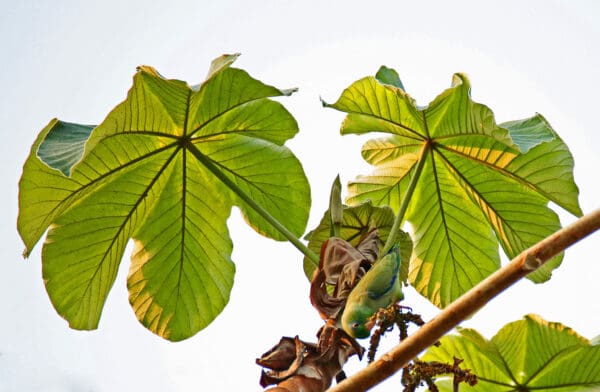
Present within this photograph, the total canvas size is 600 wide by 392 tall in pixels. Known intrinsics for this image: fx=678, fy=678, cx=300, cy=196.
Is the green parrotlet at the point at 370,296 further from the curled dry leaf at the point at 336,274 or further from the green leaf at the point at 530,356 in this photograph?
the green leaf at the point at 530,356

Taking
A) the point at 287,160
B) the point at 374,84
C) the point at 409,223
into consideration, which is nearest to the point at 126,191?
the point at 287,160

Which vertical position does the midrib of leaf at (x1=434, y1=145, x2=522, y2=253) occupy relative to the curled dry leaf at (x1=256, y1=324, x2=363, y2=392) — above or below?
above

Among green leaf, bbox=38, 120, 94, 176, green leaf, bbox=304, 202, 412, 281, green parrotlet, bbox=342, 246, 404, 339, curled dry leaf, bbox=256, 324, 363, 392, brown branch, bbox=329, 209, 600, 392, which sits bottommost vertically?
brown branch, bbox=329, 209, 600, 392

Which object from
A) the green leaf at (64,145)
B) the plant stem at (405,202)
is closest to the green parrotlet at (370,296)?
the plant stem at (405,202)

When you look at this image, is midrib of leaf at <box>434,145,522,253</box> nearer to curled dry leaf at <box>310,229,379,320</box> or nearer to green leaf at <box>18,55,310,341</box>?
green leaf at <box>18,55,310,341</box>

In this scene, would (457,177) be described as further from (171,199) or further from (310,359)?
(310,359)

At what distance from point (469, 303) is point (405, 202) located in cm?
84

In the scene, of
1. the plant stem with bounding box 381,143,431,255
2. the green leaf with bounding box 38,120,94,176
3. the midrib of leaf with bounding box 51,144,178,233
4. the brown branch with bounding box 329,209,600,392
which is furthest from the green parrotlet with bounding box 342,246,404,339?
the midrib of leaf with bounding box 51,144,178,233

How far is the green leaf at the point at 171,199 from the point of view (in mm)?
1616

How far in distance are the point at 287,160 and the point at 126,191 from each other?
470mm

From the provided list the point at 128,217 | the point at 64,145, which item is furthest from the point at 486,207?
the point at 64,145

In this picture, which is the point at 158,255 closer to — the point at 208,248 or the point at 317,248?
the point at 208,248

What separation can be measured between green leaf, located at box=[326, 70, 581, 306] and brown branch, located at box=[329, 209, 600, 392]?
701 mm

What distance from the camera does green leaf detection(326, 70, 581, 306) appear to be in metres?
1.67
